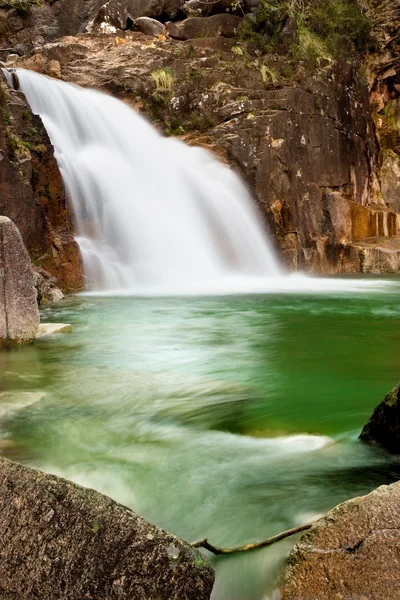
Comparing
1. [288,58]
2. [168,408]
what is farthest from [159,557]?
[288,58]

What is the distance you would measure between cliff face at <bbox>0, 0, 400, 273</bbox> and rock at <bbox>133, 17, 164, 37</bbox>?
43 cm

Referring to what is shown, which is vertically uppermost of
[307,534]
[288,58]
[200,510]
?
[288,58]

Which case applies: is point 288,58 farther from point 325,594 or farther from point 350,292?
point 325,594

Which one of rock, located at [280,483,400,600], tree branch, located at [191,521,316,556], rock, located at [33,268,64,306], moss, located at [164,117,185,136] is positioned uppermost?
moss, located at [164,117,185,136]

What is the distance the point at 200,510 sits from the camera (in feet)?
8.96

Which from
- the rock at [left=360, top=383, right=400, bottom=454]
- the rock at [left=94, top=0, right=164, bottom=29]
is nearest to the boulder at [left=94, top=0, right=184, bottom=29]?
the rock at [left=94, top=0, right=164, bottom=29]

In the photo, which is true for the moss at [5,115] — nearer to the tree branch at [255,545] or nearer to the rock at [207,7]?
the tree branch at [255,545]

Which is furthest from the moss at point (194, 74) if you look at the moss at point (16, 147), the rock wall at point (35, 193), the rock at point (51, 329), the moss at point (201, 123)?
the rock at point (51, 329)

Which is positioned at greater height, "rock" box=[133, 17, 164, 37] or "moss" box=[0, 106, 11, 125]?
"rock" box=[133, 17, 164, 37]

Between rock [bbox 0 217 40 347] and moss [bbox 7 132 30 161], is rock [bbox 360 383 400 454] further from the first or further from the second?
moss [bbox 7 132 30 161]

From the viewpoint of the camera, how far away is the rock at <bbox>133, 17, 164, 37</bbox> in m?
20.6

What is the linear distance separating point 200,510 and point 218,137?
53.2 feet

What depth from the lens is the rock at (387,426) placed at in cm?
301

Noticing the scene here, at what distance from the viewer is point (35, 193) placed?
12.1 metres
